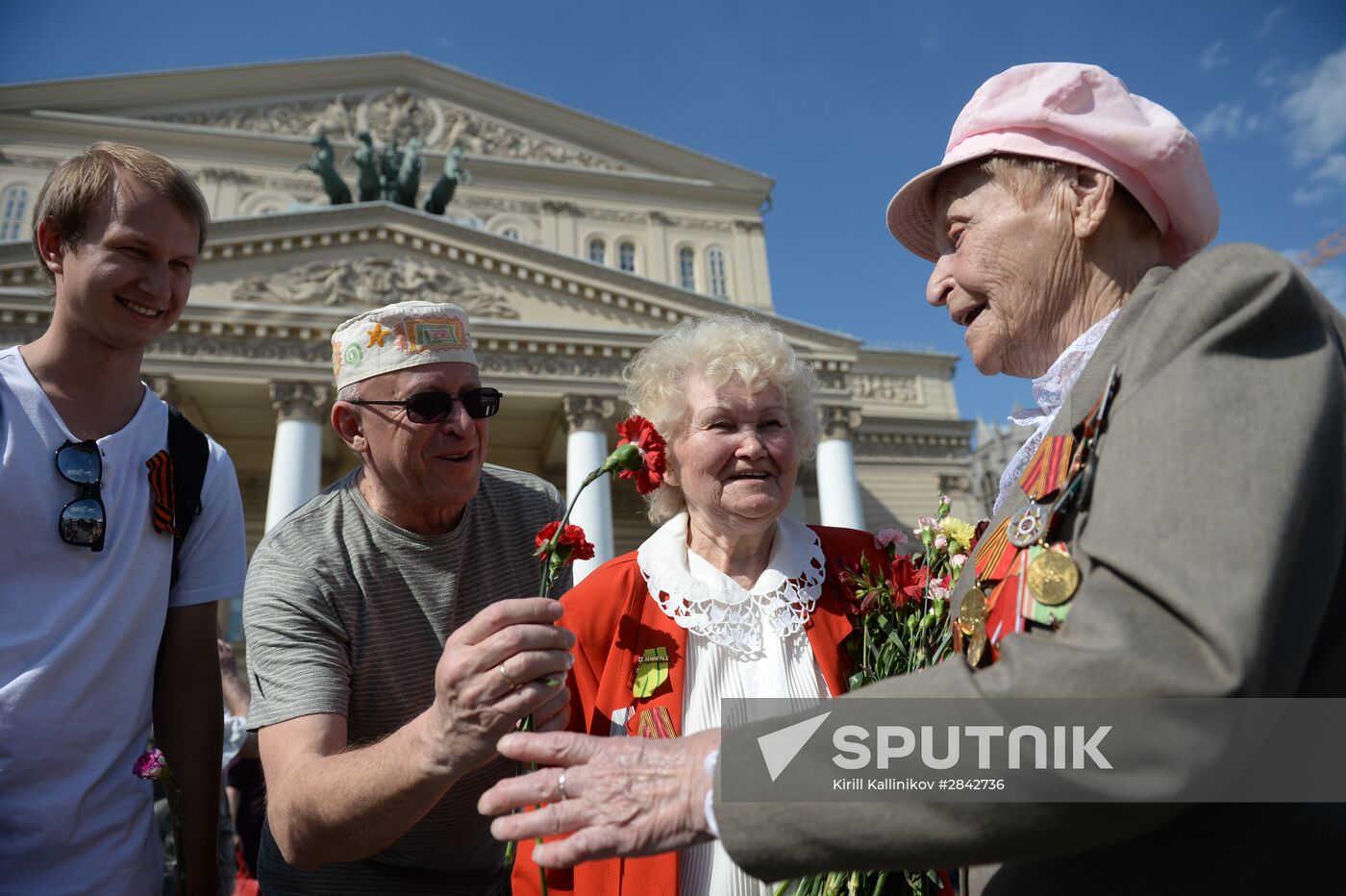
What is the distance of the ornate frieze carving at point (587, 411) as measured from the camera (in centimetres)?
1864

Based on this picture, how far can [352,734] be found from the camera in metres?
2.43

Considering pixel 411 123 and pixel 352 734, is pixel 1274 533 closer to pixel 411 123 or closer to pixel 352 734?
pixel 352 734

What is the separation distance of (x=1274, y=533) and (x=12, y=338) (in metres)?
20.4

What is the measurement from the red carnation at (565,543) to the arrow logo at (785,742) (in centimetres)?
72

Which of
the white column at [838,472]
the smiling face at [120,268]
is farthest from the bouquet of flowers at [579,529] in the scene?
the white column at [838,472]

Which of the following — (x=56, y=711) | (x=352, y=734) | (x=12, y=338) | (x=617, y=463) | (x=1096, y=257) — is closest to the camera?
(x=1096, y=257)

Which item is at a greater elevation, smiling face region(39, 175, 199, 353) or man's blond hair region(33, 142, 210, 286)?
man's blond hair region(33, 142, 210, 286)

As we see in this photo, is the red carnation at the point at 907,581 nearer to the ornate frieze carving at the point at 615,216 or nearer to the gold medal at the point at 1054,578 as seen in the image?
the gold medal at the point at 1054,578

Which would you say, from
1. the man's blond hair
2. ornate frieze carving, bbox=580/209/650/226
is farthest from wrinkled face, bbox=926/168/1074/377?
ornate frieze carving, bbox=580/209/650/226

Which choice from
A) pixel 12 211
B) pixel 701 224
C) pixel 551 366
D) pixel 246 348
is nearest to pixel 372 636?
pixel 551 366

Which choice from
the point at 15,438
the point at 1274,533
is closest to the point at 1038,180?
the point at 1274,533

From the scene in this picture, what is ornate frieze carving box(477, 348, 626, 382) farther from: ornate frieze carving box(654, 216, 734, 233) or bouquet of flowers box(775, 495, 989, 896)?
bouquet of flowers box(775, 495, 989, 896)

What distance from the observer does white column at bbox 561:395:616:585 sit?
1683 centimetres

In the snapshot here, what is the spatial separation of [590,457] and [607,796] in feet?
55.8
